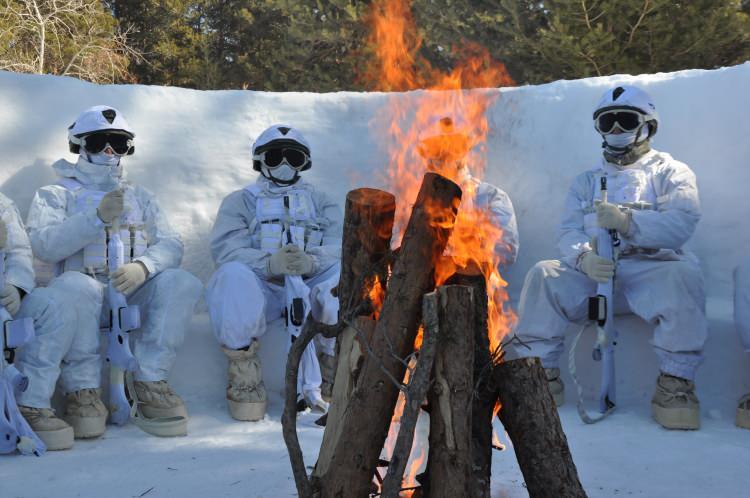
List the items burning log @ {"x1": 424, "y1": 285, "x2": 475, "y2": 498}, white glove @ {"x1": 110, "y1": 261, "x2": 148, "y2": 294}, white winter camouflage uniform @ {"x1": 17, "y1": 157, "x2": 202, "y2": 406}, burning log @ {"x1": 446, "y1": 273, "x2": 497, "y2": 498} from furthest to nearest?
1. white glove @ {"x1": 110, "y1": 261, "x2": 148, "y2": 294}
2. white winter camouflage uniform @ {"x1": 17, "y1": 157, "x2": 202, "y2": 406}
3. burning log @ {"x1": 446, "y1": 273, "x2": 497, "y2": 498}
4. burning log @ {"x1": 424, "y1": 285, "x2": 475, "y2": 498}

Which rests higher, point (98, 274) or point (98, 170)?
point (98, 170)

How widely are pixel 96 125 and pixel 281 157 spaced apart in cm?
105

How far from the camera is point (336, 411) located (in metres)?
2.91

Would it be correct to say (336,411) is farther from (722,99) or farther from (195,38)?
(195,38)

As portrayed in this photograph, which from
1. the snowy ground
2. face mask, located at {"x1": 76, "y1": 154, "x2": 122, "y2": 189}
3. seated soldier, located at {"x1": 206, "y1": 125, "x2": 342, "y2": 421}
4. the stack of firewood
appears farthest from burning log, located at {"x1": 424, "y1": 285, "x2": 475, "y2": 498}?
face mask, located at {"x1": 76, "y1": 154, "x2": 122, "y2": 189}

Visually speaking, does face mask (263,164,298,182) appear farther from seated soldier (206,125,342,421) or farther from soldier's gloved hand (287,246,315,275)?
soldier's gloved hand (287,246,315,275)

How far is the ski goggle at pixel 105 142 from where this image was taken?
5.04m

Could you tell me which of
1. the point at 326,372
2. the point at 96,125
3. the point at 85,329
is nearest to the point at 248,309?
the point at 326,372

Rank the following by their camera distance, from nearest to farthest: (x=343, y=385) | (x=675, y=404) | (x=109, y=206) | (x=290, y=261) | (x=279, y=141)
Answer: (x=343, y=385) < (x=675, y=404) < (x=109, y=206) < (x=290, y=261) < (x=279, y=141)

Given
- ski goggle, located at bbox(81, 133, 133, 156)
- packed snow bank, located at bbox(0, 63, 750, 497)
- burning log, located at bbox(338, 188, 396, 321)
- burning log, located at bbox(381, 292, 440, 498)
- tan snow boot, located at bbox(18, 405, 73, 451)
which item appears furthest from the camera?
ski goggle, located at bbox(81, 133, 133, 156)

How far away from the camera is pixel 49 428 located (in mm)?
4098

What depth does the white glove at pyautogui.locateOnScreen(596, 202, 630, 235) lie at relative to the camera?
4.76 m

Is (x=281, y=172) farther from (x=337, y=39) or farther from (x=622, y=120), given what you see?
(x=337, y=39)

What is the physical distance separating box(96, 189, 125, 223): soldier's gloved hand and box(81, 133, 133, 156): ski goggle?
43 centimetres
